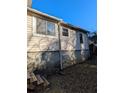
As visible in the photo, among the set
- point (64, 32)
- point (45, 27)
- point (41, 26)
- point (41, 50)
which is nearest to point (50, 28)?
point (45, 27)

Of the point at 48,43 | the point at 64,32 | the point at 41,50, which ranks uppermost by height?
the point at 64,32

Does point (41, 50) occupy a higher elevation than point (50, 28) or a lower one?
lower

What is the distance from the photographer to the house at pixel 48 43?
7090 mm

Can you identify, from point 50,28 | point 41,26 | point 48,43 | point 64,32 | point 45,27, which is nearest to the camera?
point 41,26

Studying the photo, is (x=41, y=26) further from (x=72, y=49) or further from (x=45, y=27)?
(x=72, y=49)

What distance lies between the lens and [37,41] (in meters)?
7.47

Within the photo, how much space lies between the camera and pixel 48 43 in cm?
823

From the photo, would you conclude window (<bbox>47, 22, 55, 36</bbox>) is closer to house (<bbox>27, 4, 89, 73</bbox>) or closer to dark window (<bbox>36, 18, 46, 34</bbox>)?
house (<bbox>27, 4, 89, 73</bbox>)

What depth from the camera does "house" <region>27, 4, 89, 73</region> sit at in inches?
279

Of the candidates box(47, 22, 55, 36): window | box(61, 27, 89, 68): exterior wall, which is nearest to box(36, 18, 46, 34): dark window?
box(47, 22, 55, 36): window

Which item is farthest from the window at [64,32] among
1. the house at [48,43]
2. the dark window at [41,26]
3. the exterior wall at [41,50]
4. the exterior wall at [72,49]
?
the dark window at [41,26]
